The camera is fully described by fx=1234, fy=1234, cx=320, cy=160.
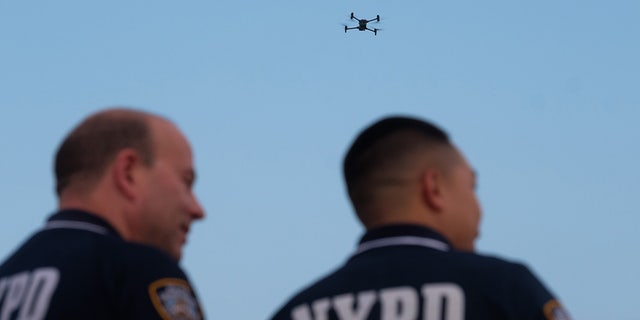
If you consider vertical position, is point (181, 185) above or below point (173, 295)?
above

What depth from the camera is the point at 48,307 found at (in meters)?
6.80

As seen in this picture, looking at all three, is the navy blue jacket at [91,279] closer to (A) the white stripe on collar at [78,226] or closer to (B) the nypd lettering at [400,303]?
(A) the white stripe on collar at [78,226]

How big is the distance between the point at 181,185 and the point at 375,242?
1.25m

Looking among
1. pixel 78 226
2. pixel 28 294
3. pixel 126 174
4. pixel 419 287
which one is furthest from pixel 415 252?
pixel 28 294

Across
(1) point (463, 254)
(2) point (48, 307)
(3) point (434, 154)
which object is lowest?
(2) point (48, 307)

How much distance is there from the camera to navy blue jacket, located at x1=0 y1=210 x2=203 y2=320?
680 centimetres

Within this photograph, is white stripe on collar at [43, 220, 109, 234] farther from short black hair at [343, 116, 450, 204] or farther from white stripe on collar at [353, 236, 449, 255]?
white stripe on collar at [353, 236, 449, 255]

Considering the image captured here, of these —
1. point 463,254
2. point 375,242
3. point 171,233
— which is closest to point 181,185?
point 171,233

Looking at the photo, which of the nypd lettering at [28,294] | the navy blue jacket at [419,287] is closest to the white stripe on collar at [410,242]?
the navy blue jacket at [419,287]

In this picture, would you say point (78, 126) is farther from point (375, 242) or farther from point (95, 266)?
point (375, 242)

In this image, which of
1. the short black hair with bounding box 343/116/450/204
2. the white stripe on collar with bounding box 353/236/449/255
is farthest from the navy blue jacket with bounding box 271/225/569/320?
the short black hair with bounding box 343/116/450/204

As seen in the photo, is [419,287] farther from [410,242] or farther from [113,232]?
[113,232]

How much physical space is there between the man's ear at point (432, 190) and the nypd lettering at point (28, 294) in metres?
2.12

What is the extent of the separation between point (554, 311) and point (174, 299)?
209cm
